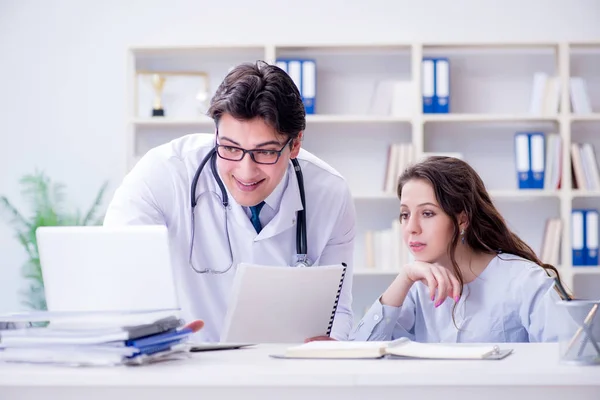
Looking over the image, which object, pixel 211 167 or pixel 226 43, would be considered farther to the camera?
pixel 226 43

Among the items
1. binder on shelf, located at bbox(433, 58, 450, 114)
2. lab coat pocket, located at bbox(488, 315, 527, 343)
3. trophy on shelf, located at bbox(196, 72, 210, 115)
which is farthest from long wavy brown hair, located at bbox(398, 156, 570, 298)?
trophy on shelf, located at bbox(196, 72, 210, 115)

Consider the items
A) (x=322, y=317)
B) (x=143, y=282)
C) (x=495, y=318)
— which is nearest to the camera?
(x=143, y=282)

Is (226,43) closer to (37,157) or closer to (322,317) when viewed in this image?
(37,157)

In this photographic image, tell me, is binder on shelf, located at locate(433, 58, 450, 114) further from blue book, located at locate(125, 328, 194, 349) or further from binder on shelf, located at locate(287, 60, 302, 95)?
blue book, located at locate(125, 328, 194, 349)

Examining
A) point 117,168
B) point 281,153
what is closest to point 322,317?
point 281,153

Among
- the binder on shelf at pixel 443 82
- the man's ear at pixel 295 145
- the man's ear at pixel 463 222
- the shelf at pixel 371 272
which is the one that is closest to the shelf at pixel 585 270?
the shelf at pixel 371 272

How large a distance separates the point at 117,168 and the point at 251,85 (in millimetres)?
2763

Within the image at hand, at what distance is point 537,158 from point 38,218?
254 cm

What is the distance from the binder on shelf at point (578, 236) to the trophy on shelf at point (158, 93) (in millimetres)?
2181

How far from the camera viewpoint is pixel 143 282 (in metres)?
1.50

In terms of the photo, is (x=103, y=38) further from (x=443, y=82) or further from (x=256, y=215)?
(x=256, y=215)

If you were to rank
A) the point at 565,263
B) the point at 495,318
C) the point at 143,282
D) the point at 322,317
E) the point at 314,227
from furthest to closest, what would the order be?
the point at 565,263 < the point at 314,227 < the point at 495,318 < the point at 322,317 < the point at 143,282

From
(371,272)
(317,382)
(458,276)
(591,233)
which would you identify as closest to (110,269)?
(317,382)

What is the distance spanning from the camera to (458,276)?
210cm
